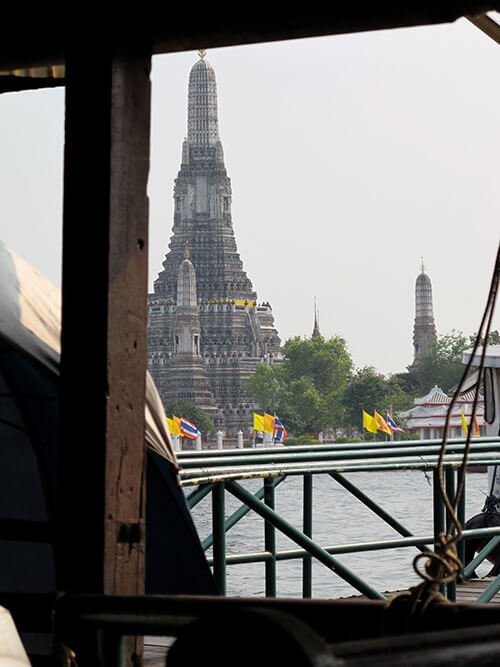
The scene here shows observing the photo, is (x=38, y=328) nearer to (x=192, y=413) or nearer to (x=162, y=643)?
(x=162, y=643)

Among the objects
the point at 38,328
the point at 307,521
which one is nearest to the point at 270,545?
the point at 307,521

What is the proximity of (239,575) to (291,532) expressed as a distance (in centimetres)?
2199

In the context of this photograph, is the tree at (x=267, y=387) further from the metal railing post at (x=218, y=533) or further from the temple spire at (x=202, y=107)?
the metal railing post at (x=218, y=533)

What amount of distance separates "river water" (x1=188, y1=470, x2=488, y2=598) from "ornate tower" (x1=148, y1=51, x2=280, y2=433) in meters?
39.6

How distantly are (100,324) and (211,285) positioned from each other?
116612 millimetres

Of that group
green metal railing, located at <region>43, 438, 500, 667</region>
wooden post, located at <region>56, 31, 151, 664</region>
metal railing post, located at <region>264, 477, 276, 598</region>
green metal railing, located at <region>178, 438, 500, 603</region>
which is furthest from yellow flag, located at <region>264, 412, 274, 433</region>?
wooden post, located at <region>56, 31, 151, 664</region>

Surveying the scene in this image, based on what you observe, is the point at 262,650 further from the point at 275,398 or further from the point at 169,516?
the point at 275,398

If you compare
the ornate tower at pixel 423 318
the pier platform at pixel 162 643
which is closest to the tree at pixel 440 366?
the ornate tower at pixel 423 318

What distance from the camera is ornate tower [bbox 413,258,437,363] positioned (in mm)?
127562

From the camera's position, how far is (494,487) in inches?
460

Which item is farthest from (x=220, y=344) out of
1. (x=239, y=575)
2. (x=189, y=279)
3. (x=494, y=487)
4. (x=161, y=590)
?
(x=161, y=590)

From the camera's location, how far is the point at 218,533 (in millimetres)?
4652

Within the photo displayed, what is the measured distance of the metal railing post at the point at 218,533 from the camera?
4.56 m

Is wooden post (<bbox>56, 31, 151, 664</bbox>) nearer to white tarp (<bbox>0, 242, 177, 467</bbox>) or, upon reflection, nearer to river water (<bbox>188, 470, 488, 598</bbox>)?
white tarp (<bbox>0, 242, 177, 467</bbox>)
